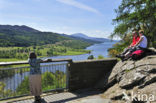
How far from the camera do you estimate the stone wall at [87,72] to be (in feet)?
21.7

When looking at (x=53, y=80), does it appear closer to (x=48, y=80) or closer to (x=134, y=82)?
(x=48, y=80)

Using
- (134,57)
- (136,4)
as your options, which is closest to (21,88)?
(134,57)

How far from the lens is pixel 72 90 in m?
6.61

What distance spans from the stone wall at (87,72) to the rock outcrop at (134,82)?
36.3 inches

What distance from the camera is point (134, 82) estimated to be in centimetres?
520

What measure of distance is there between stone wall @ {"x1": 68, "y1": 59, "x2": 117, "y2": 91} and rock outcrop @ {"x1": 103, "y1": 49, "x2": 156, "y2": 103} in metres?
0.92

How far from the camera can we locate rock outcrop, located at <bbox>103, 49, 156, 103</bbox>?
14.9ft

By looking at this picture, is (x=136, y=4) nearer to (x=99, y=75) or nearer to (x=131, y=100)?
(x=99, y=75)

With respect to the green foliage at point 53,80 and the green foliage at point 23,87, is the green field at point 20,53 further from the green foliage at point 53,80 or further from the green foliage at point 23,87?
the green foliage at point 23,87

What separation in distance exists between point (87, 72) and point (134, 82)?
8.17 ft

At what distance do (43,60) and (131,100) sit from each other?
358cm

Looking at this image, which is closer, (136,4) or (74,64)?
(74,64)

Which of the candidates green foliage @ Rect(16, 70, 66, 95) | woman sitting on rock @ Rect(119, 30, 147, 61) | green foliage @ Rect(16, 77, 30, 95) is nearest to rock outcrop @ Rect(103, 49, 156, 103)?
woman sitting on rock @ Rect(119, 30, 147, 61)

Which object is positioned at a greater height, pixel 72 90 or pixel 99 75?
pixel 99 75
